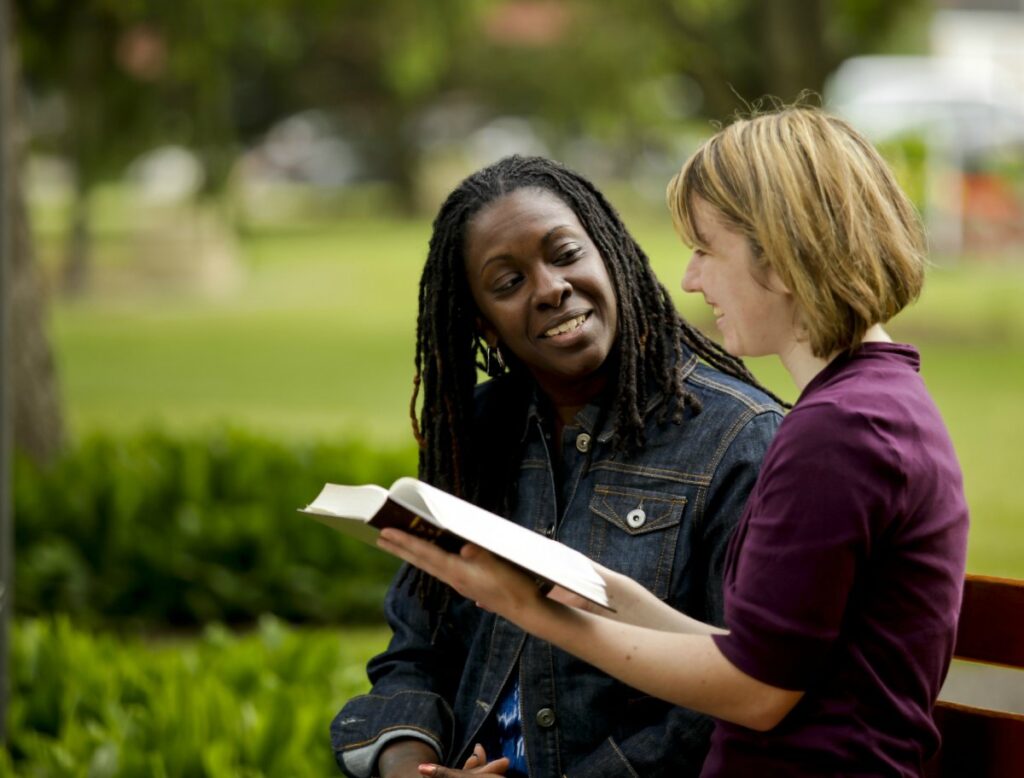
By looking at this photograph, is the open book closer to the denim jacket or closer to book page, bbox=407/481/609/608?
book page, bbox=407/481/609/608

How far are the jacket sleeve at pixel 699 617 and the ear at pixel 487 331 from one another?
52 cm

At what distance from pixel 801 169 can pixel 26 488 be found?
4906 millimetres

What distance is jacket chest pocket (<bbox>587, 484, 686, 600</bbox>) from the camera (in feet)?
8.30

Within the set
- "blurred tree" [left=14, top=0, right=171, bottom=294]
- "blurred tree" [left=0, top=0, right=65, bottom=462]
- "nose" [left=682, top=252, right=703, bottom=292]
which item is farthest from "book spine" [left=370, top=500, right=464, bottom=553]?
"blurred tree" [left=14, top=0, right=171, bottom=294]

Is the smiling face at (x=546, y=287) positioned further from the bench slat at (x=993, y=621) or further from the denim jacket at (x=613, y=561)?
the bench slat at (x=993, y=621)

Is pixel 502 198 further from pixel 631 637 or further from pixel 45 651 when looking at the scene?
pixel 45 651

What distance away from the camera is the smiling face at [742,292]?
214cm

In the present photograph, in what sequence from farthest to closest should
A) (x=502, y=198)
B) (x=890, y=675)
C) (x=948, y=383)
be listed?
1. (x=948, y=383)
2. (x=502, y=198)
3. (x=890, y=675)

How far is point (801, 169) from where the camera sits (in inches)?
82.3

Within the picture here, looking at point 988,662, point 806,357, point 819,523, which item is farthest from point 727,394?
point 819,523

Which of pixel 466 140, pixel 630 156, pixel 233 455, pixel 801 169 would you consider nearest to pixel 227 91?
pixel 233 455

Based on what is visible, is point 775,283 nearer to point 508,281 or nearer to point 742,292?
point 742,292

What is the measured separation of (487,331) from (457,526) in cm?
89

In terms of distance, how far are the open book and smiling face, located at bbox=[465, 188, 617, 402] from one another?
0.54m
